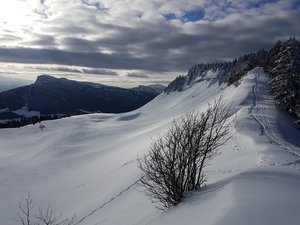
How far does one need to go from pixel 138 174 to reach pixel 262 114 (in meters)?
21.8

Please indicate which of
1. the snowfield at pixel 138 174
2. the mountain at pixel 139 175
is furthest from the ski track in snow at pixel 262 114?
the mountain at pixel 139 175

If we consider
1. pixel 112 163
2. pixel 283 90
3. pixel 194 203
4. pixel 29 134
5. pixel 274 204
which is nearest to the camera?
pixel 274 204

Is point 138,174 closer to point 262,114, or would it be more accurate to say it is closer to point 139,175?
point 139,175

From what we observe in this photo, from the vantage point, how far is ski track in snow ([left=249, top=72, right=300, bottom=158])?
31094 millimetres

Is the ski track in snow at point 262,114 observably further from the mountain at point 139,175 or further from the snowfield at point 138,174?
the mountain at point 139,175

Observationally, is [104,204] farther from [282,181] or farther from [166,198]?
[282,181]

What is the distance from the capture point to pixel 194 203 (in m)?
13.9

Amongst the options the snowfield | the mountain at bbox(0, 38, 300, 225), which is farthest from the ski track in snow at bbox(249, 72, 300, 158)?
the mountain at bbox(0, 38, 300, 225)

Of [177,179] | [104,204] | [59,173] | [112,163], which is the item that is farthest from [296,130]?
[177,179]

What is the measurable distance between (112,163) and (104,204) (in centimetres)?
1874

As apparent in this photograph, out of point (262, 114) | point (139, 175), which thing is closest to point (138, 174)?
point (139, 175)

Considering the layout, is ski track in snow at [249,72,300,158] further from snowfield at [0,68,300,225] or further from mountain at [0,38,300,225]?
mountain at [0,38,300,225]

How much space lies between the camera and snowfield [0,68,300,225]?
460 inches

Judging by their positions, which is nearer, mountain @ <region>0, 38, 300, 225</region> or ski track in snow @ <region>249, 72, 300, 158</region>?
mountain @ <region>0, 38, 300, 225</region>
